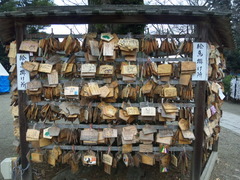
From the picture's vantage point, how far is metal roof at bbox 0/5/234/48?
304 centimetres

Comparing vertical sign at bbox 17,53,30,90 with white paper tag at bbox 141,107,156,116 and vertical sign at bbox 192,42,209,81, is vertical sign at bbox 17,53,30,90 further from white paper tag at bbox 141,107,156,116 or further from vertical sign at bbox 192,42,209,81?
vertical sign at bbox 192,42,209,81

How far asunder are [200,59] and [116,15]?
1530 mm

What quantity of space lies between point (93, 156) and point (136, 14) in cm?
240

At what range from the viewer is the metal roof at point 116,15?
304cm

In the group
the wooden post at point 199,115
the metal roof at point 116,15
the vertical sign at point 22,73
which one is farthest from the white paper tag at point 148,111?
the vertical sign at point 22,73

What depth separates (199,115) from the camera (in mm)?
3418

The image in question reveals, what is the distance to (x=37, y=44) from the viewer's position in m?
3.42

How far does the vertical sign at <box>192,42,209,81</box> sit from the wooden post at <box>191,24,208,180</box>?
89mm

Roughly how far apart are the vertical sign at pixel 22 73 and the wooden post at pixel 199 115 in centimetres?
289

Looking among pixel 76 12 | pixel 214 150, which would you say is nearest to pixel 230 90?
pixel 214 150

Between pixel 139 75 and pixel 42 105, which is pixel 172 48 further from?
pixel 42 105

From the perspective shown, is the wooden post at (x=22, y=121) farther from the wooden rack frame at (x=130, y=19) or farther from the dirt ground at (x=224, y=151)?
the dirt ground at (x=224, y=151)

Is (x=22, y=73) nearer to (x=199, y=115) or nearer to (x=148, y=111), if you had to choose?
(x=148, y=111)

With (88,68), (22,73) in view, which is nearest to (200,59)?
(88,68)
